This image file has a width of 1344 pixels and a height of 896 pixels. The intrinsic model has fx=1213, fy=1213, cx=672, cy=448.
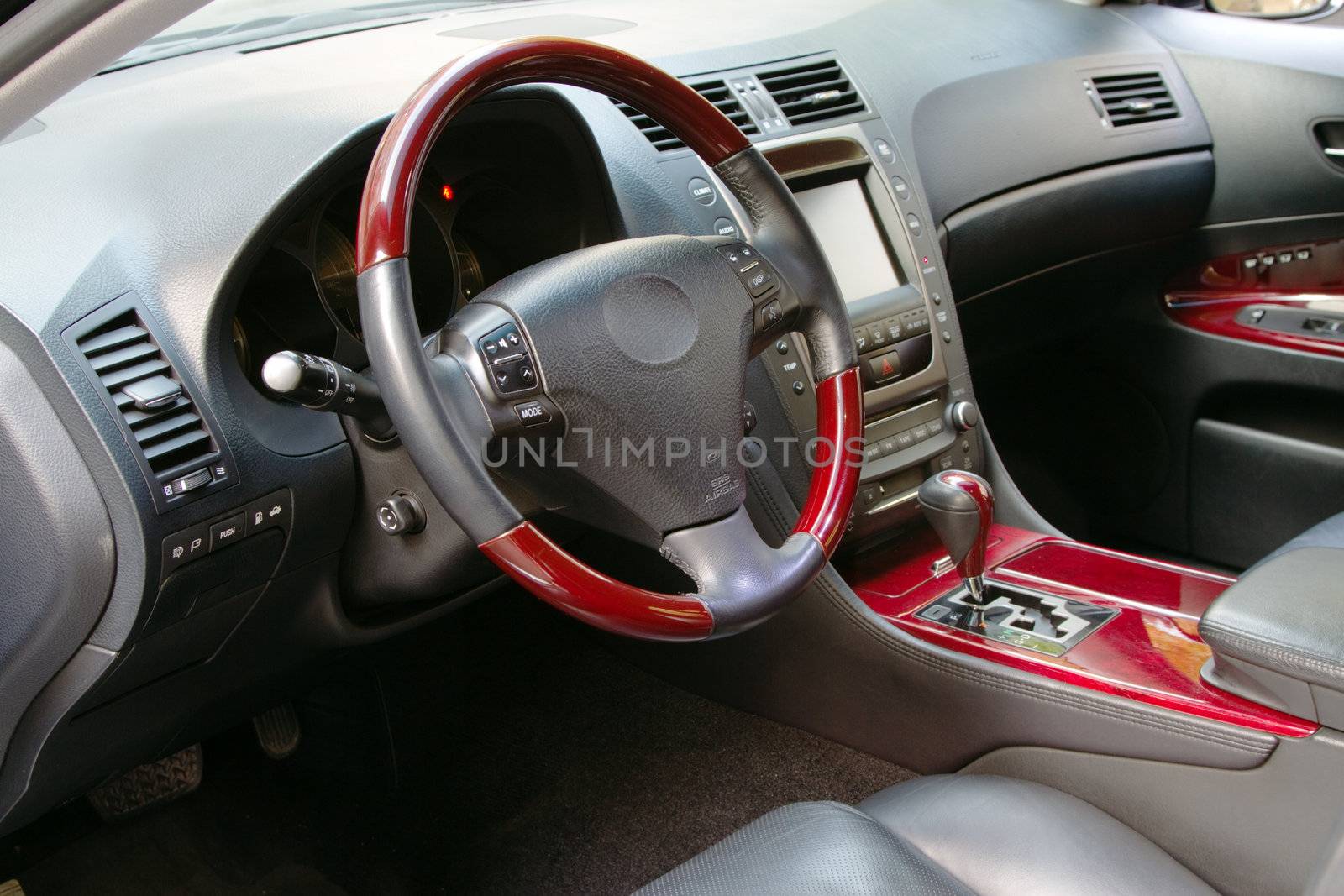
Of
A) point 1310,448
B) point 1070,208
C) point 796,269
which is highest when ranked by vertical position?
point 796,269

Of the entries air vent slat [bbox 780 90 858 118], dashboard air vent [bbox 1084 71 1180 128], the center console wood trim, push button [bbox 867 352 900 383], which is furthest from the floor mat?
dashboard air vent [bbox 1084 71 1180 128]

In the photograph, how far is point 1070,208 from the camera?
2049 millimetres

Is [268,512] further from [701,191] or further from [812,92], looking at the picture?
[812,92]

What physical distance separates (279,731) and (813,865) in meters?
1.11

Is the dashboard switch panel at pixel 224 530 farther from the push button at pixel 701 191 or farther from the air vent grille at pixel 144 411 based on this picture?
the push button at pixel 701 191

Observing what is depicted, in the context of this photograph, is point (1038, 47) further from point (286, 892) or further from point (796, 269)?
point (286, 892)

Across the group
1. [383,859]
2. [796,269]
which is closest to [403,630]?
[383,859]

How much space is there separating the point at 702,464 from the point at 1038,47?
1.39 metres

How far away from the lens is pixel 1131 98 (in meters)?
2.14

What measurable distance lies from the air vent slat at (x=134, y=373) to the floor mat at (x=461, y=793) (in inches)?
30.0

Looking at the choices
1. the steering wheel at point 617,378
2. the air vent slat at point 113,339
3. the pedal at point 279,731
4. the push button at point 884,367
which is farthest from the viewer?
the pedal at point 279,731

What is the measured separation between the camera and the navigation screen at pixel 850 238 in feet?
5.25

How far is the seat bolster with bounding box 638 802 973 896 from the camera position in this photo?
93cm

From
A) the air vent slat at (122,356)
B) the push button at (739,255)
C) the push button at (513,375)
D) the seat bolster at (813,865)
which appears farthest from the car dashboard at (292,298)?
the seat bolster at (813,865)
